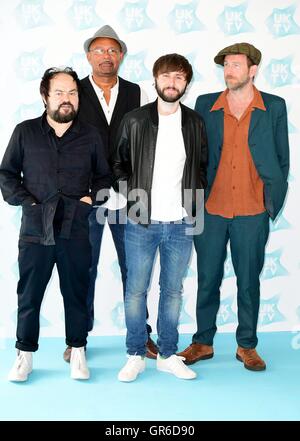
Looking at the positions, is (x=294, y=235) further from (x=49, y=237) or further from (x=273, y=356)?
(x=49, y=237)

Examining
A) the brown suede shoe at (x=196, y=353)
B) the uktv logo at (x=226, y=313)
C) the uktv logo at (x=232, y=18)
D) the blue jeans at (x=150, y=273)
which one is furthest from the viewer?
the uktv logo at (x=226, y=313)

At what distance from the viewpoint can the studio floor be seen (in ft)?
9.50

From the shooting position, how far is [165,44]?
4.01 metres

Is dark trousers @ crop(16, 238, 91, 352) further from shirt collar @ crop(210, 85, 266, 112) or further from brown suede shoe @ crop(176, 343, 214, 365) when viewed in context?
shirt collar @ crop(210, 85, 266, 112)

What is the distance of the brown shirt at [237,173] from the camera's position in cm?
342

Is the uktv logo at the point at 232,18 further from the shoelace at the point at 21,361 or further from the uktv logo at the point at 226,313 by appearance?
the shoelace at the point at 21,361

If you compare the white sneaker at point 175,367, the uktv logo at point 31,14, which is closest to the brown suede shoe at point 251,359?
the white sneaker at point 175,367

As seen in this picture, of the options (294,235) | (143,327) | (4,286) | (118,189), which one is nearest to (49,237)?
(118,189)

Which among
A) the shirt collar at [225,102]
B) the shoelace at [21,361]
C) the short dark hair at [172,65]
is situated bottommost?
the shoelace at [21,361]

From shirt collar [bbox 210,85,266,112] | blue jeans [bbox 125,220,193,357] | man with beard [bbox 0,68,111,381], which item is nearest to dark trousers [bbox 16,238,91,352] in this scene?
man with beard [bbox 0,68,111,381]

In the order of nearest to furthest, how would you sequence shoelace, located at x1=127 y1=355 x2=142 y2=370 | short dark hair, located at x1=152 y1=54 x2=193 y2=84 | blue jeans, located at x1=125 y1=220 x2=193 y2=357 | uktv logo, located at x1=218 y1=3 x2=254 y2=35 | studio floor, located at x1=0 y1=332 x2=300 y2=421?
studio floor, located at x1=0 y1=332 x2=300 y2=421, short dark hair, located at x1=152 y1=54 x2=193 y2=84, blue jeans, located at x1=125 y1=220 x2=193 y2=357, shoelace, located at x1=127 y1=355 x2=142 y2=370, uktv logo, located at x1=218 y1=3 x2=254 y2=35

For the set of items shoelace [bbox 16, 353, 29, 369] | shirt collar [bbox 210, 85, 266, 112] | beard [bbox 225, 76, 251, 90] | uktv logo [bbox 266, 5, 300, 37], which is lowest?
shoelace [bbox 16, 353, 29, 369]

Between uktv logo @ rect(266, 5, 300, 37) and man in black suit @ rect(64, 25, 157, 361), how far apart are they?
116 cm

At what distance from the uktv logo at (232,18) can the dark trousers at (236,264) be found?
1398mm
